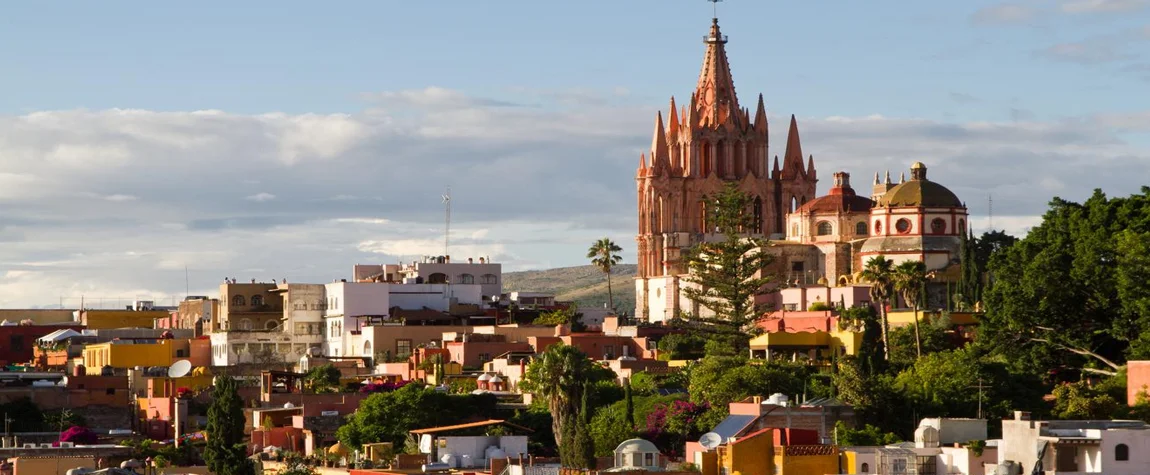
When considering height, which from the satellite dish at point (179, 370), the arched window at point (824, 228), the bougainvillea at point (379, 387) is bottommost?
the bougainvillea at point (379, 387)

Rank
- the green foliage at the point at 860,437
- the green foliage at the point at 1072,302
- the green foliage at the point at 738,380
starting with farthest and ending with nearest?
the green foliage at the point at 1072,302, the green foliage at the point at 738,380, the green foliage at the point at 860,437

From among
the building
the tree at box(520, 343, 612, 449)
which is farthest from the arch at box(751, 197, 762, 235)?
the building

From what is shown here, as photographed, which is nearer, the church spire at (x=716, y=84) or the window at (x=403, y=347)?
the window at (x=403, y=347)

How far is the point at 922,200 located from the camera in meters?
96.2

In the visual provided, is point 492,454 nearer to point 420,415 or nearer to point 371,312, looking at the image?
point 420,415

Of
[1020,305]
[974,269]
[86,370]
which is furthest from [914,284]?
[86,370]

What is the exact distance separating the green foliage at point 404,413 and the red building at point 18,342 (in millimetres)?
40527

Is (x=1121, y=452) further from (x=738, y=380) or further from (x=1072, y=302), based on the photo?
(x=1072, y=302)

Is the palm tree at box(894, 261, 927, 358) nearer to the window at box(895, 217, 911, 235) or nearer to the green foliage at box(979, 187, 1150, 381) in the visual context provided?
the green foliage at box(979, 187, 1150, 381)

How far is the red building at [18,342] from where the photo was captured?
106m

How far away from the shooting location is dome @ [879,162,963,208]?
96.4 m

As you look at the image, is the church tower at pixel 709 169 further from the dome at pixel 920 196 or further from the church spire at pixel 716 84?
the dome at pixel 920 196

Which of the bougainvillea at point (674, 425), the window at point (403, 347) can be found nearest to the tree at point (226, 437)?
the bougainvillea at point (674, 425)

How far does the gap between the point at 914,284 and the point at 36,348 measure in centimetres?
3957
